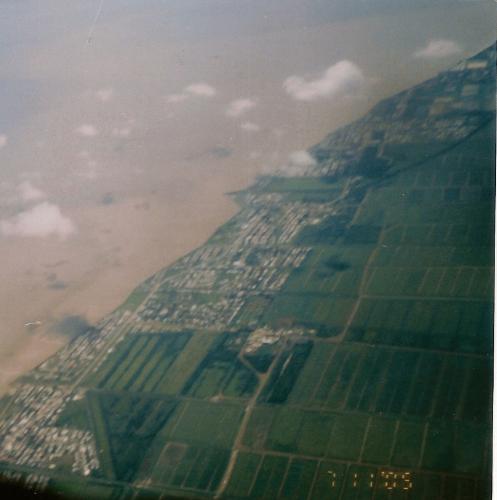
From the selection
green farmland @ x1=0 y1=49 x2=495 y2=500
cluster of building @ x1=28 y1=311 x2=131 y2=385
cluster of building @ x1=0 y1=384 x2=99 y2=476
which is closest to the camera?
green farmland @ x1=0 y1=49 x2=495 y2=500

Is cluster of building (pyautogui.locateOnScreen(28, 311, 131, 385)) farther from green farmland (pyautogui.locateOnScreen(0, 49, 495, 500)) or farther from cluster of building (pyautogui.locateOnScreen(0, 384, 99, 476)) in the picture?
cluster of building (pyautogui.locateOnScreen(0, 384, 99, 476))

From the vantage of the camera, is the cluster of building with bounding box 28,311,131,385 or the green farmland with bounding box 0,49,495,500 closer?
the green farmland with bounding box 0,49,495,500

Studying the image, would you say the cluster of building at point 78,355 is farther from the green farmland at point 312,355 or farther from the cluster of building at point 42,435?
the cluster of building at point 42,435

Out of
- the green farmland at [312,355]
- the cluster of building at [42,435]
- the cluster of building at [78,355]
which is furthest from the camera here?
the cluster of building at [78,355]

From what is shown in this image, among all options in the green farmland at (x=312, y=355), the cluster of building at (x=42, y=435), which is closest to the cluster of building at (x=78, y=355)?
the green farmland at (x=312, y=355)

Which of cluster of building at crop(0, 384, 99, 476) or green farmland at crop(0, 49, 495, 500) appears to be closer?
green farmland at crop(0, 49, 495, 500)

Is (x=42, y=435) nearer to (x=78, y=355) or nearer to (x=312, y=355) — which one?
(x=78, y=355)

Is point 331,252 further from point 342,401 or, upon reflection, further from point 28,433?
point 28,433

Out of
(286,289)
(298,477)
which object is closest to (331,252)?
(286,289)

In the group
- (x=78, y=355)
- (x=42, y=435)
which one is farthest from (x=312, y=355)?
(x=42, y=435)

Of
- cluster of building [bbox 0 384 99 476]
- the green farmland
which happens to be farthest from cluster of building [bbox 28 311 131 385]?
cluster of building [bbox 0 384 99 476]

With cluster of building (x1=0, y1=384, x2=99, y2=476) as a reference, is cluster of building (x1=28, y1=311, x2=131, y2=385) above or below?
above

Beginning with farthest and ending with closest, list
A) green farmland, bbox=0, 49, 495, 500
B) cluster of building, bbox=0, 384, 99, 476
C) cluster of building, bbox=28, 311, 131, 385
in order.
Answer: cluster of building, bbox=28, 311, 131, 385, cluster of building, bbox=0, 384, 99, 476, green farmland, bbox=0, 49, 495, 500
